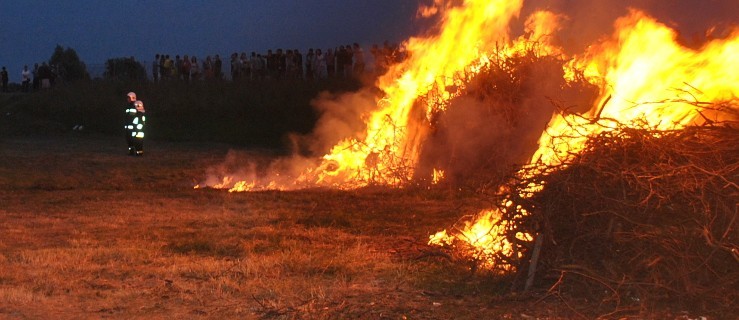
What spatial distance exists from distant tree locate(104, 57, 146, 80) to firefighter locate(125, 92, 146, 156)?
16227 mm

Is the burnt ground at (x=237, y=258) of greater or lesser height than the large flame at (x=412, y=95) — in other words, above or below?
below

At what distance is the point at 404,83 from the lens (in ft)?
49.8

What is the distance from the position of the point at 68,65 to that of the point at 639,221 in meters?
42.9

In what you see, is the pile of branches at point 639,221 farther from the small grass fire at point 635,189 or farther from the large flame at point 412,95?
the large flame at point 412,95

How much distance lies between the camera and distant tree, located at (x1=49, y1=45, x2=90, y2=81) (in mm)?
40594

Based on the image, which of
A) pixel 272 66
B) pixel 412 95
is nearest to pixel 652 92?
pixel 412 95

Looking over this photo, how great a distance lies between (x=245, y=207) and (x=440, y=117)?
175 inches

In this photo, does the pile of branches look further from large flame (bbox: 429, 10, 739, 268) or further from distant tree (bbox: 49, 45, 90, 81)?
distant tree (bbox: 49, 45, 90, 81)

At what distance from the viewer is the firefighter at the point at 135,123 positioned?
60.2ft

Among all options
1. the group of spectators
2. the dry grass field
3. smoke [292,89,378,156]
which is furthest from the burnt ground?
the group of spectators

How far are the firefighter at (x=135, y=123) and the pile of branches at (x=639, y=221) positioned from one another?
13565 mm

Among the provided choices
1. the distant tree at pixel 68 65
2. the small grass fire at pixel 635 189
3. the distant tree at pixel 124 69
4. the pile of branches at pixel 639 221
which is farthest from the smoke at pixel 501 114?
the distant tree at pixel 68 65

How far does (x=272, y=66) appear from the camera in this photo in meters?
29.8

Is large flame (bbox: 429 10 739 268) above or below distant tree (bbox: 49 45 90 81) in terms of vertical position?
below
